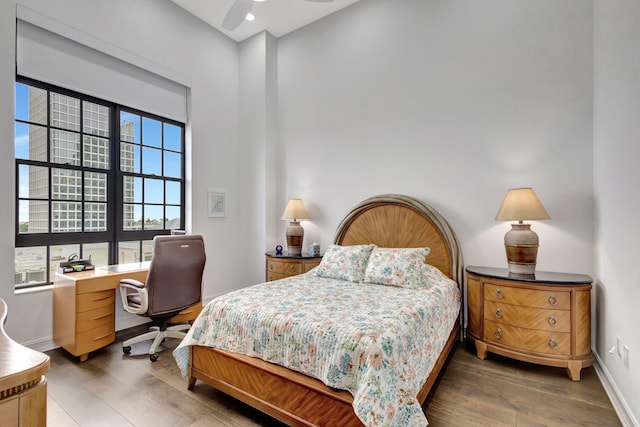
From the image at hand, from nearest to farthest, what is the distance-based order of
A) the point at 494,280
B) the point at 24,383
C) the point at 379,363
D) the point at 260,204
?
1. the point at 24,383
2. the point at 379,363
3. the point at 494,280
4. the point at 260,204

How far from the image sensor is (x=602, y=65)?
2.49 m

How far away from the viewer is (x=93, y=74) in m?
3.35

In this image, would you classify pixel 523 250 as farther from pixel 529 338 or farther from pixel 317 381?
pixel 317 381

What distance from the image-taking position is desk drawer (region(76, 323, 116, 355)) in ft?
9.06

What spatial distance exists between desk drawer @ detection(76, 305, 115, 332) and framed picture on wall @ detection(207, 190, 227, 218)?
1.78 metres

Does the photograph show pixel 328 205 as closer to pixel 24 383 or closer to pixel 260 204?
pixel 260 204

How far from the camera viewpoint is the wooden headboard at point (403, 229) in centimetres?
326

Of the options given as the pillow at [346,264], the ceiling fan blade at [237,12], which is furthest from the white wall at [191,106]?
the pillow at [346,264]

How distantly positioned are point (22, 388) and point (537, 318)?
3.05m

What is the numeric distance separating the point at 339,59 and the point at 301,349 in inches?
146

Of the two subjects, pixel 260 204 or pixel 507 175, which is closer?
pixel 507 175

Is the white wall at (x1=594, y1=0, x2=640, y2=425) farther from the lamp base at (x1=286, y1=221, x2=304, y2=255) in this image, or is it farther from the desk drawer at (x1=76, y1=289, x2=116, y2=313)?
the desk drawer at (x1=76, y1=289, x2=116, y2=313)

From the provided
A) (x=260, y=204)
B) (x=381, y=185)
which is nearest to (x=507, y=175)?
(x=381, y=185)

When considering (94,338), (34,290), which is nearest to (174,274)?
(94,338)
